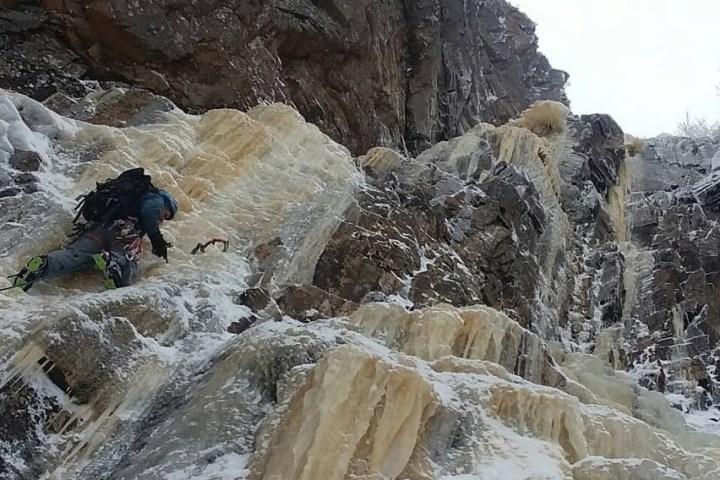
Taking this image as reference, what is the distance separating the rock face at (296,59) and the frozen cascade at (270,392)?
532cm

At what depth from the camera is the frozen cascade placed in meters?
5.96

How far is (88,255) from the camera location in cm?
833

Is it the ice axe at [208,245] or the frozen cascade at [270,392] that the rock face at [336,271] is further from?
the ice axe at [208,245]

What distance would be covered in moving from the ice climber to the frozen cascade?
0.77ft

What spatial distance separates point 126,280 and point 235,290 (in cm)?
128

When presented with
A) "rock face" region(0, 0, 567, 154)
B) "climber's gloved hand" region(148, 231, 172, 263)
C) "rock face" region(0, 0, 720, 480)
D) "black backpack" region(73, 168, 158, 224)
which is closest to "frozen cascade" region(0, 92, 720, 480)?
"rock face" region(0, 0, 720, 480)

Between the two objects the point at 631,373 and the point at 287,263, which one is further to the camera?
the point at 631,373

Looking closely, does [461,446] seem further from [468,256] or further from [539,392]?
[468,256]

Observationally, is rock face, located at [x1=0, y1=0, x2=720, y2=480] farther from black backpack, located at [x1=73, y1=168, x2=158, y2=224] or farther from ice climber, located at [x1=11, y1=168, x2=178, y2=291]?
black backpack, located at [x1=73, y1=168, x2=158, y2=224]

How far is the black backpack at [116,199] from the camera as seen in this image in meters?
8.79

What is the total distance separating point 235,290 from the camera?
926 centimetres

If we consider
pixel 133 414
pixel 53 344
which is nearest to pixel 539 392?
pixel 133 414

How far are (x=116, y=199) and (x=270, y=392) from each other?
334 centimetres

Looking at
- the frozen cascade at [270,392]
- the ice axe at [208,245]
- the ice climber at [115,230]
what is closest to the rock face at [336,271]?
the frozen cascade at [270,392]
